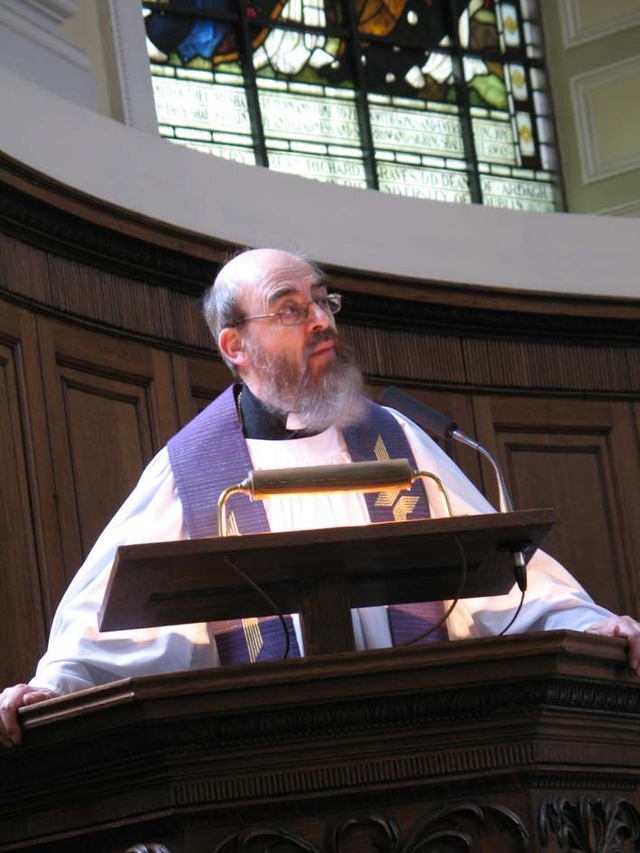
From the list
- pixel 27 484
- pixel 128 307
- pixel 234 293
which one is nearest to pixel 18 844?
pixel 234 293

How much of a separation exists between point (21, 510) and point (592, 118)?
3.77 m

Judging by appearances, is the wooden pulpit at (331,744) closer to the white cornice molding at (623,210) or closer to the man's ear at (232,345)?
the man's ear at (232,345)

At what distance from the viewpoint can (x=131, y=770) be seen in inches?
102

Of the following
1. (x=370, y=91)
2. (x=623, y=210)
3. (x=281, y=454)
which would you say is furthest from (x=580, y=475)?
(x=281, y=454)

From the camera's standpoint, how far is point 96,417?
5156mm

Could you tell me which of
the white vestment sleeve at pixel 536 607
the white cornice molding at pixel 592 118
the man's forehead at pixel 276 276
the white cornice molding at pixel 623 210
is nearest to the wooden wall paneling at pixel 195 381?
the man's forehead at pixel 276 276

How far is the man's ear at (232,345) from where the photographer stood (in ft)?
12.6

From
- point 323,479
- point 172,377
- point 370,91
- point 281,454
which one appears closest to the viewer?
point 323,479

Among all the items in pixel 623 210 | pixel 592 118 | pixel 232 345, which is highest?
pixel 592 118

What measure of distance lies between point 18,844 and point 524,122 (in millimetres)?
5546

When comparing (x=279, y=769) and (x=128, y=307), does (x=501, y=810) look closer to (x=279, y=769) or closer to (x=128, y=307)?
(x=279, y=769)

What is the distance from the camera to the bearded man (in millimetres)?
3453

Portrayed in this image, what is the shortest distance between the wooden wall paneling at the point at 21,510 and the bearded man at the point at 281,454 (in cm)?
98

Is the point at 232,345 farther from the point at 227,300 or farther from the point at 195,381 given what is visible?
the point at 195,381
